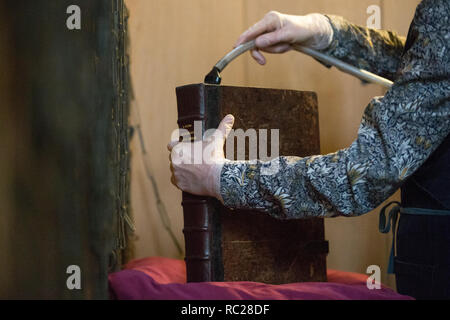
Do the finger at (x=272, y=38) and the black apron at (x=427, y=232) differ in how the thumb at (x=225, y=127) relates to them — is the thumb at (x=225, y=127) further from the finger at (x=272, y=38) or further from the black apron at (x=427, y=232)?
the black apron at (x=427, y=232)

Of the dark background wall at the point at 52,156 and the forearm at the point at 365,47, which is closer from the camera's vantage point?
the dark background wall at the point at 52,156

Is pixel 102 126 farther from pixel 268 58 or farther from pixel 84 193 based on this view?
pixel 268 58

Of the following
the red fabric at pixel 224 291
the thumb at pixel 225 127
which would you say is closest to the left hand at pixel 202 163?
the thumb at pixel 225 127

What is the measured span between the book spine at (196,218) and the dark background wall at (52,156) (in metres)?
0.19

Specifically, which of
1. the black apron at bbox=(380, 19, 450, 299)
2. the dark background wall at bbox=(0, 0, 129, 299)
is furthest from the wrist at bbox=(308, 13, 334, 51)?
the dark background wall at bbox=(0, 0, 129, 299)

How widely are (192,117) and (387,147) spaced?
30cm

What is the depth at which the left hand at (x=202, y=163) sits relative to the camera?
794 millimetres

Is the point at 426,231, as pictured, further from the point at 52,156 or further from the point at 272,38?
the point at 52,156

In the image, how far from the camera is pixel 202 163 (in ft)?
2.65

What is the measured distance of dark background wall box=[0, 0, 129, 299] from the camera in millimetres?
654

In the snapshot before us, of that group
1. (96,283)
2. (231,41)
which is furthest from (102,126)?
(231,41)

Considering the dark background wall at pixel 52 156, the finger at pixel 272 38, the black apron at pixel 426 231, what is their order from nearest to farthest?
1. the dark background wall at pixel 52 156
2. the black apron at pixel 426 231
3. the finger at pixel 272 38

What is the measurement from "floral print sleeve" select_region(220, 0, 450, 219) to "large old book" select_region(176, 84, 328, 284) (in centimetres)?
13

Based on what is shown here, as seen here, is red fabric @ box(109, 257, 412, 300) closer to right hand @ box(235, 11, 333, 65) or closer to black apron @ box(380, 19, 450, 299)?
black apron @ box(380, 19, 450, 299)
